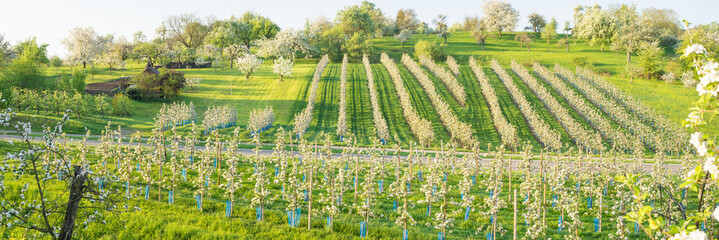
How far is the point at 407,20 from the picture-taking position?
148375mm

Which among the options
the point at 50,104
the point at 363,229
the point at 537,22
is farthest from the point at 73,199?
the point at 537,22

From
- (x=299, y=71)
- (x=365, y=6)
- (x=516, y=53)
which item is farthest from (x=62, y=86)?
(x=365, y=6)

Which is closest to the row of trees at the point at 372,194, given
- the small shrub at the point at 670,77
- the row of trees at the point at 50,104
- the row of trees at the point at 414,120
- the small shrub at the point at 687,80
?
the row of trees at the point at 414,120

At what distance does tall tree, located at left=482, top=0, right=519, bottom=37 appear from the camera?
4744 inches

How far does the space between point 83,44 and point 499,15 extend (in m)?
110

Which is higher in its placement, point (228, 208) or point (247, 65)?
point (247, 65)

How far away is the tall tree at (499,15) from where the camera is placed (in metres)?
120

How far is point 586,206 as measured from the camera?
56.7ft

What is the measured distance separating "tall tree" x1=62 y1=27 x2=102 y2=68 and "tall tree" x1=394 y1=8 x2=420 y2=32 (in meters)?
91.0

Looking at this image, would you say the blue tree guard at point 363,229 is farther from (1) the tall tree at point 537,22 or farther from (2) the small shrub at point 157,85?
(1) the tall tree at point 537,22

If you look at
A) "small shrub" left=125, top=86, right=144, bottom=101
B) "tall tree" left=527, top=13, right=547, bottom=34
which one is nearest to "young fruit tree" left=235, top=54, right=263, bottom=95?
"small shrub" left=125, top=86, right=144, bottom=101

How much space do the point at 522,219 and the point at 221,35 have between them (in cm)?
9124

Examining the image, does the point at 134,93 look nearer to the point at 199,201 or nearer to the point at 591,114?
the point at 199,201

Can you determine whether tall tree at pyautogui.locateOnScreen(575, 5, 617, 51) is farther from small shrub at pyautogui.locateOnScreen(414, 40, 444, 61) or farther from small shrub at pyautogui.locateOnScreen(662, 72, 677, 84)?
small shrub at pyautogui.locateOnScreen(414, 40, 444, 61)
